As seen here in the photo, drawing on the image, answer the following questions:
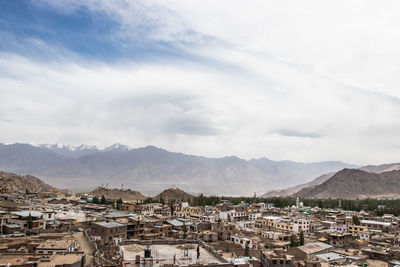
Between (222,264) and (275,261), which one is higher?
(222,264)

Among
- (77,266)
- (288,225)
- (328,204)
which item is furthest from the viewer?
(328,204)

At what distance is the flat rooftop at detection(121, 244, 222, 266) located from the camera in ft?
78.2

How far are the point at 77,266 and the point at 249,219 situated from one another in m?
55.4

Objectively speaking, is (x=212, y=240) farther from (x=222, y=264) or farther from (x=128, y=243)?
(x=222, y=264)

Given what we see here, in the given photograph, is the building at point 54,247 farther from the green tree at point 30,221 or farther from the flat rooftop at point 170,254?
the green tree at point 30,221

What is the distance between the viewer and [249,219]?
259 feet

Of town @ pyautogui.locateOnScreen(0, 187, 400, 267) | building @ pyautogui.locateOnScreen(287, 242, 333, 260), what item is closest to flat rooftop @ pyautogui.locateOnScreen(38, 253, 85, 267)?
town @ pyautogui.locateOnScreen(0, 187, 400, 267)

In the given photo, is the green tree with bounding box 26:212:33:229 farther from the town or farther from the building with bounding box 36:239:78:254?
the building with bounding box 36:239:78:254

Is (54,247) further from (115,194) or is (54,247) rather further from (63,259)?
(115,194)

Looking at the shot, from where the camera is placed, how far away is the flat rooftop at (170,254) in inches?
938

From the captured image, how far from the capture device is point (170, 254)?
1016 inches

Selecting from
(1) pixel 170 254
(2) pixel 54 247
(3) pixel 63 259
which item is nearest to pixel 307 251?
(1) pixel 170 254

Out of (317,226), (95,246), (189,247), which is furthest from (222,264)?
(317,226)

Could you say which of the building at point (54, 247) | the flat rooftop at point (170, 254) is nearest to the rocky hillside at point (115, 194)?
the building at point (54, 247)
